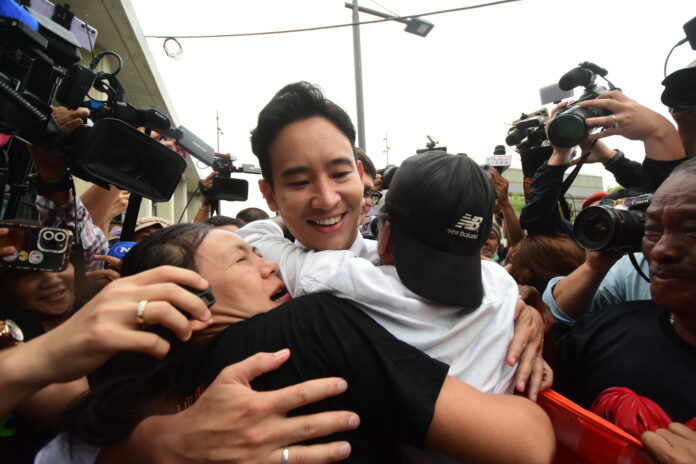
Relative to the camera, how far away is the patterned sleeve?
7.31 feet

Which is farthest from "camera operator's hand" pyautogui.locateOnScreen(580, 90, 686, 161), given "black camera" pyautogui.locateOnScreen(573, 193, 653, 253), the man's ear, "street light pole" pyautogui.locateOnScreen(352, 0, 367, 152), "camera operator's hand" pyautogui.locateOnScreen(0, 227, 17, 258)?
"street light pole" pyautogui.locateOnScreen(352, 0, 367, 152)

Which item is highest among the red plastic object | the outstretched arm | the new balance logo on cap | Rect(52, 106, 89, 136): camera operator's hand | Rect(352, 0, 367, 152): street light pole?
Rect(352, 0, 367, 152): street light pole

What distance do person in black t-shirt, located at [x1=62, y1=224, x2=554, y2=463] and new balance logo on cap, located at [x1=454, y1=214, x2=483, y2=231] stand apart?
1.44 ft

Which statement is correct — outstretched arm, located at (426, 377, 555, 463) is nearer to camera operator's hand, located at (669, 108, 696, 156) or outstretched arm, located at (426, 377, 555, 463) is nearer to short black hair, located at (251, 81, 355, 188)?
short black hair, located at (251, 81, 355, 188)

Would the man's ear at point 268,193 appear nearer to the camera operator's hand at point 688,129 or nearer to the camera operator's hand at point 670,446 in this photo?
the camera operator's hand at point 670,446

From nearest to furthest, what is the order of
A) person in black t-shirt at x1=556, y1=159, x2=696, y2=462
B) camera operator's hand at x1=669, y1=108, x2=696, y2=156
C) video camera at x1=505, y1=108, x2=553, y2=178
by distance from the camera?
1. person in black t-shirt at x1=556, y1=159, x2=696, y2=462
2. camera operator's hand at x1=669, y1=108, x2=696, y2=156
3. video camera at x1=505, y1=108, x2=553, y2=178

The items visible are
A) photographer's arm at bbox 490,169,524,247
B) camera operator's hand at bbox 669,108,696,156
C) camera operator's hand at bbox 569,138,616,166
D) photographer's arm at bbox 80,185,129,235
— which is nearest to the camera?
camera operator's hand at bbox 669,108,696,156

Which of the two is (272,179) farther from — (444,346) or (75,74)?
(444,346)

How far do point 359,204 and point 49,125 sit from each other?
1.32 meters

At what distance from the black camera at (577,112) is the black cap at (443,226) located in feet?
3.74

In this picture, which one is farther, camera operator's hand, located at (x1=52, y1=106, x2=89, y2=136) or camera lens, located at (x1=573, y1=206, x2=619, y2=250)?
camera operator's hand, located at (x1=52, y1=106, x2=89, y2=136)

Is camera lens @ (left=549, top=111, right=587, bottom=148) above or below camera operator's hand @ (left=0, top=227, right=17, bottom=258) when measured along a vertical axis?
above

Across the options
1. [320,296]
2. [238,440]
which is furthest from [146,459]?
[320,296]

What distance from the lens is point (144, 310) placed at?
89cm
